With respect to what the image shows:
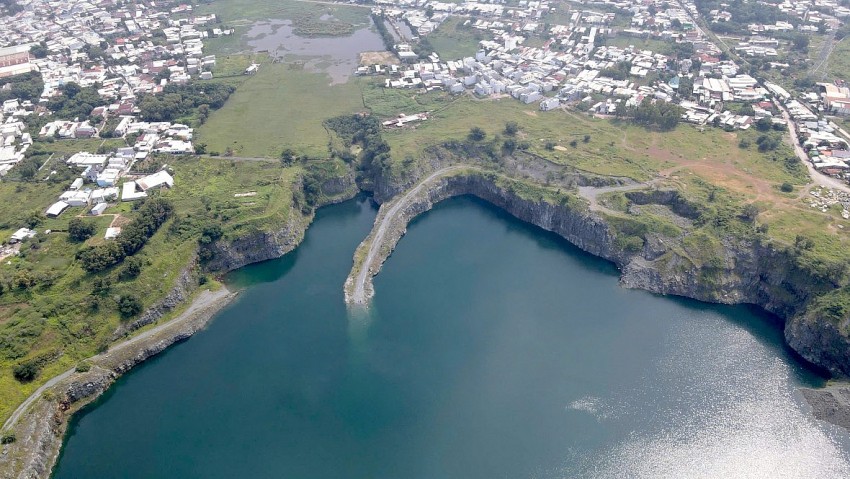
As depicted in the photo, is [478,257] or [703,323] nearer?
[703,323]

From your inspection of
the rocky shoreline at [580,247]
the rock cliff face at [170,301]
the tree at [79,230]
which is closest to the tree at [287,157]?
the rocky shoreline at [580,247]

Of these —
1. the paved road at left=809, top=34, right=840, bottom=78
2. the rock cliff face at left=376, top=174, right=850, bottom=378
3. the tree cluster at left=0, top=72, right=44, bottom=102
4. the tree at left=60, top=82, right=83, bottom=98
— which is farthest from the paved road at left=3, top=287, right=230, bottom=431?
the paved road at left=809, top=34, right=840, bottom=78

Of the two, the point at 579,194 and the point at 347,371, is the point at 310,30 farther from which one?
the point at 347,371

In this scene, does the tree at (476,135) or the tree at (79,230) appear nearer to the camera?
the tree at (79,230)

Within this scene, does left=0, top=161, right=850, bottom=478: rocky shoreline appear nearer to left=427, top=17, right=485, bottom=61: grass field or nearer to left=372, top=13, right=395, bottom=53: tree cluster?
left=427, top=17, right=485, bottom=61: grass field

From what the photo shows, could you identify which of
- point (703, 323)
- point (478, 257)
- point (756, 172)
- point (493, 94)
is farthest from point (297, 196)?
point (756, 172)

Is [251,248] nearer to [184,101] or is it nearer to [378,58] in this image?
[184,101]

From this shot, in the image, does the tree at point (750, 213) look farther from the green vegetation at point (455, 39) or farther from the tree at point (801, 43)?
the green vegetation at point (455, 39)

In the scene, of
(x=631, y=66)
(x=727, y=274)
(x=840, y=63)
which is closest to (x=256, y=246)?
(x=727, y=274)
